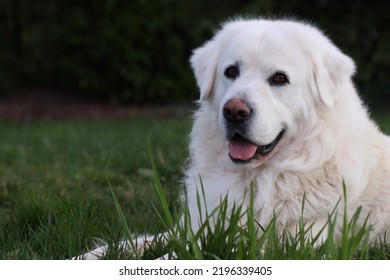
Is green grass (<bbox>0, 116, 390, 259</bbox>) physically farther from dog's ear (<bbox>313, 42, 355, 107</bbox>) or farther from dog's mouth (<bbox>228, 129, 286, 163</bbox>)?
dog's ear (<bbox>313, 42, 355, 107</bbox>)

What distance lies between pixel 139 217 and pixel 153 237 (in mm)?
630

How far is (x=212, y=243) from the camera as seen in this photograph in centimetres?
301

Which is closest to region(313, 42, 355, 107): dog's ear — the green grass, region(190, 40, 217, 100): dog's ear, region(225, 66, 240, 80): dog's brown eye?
region(225, 66, 240, 80): dog's brown eye

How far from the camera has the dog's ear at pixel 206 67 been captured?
394cm

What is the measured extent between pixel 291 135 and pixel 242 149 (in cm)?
28

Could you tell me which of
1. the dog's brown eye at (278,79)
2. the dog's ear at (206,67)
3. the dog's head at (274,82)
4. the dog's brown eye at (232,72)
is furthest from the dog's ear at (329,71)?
the dog's ear at (206,67)

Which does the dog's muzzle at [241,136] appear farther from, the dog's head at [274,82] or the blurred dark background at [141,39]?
the blurred dark background at [141,39]

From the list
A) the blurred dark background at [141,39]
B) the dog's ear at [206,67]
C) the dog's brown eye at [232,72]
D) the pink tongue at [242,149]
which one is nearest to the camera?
the pink tongue at [242,149]

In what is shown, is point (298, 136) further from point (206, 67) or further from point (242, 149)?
point (206, 67)

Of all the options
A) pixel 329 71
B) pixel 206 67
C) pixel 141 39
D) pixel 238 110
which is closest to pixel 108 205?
pixel 206 67

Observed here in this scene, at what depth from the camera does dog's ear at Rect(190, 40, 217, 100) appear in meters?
3.94
